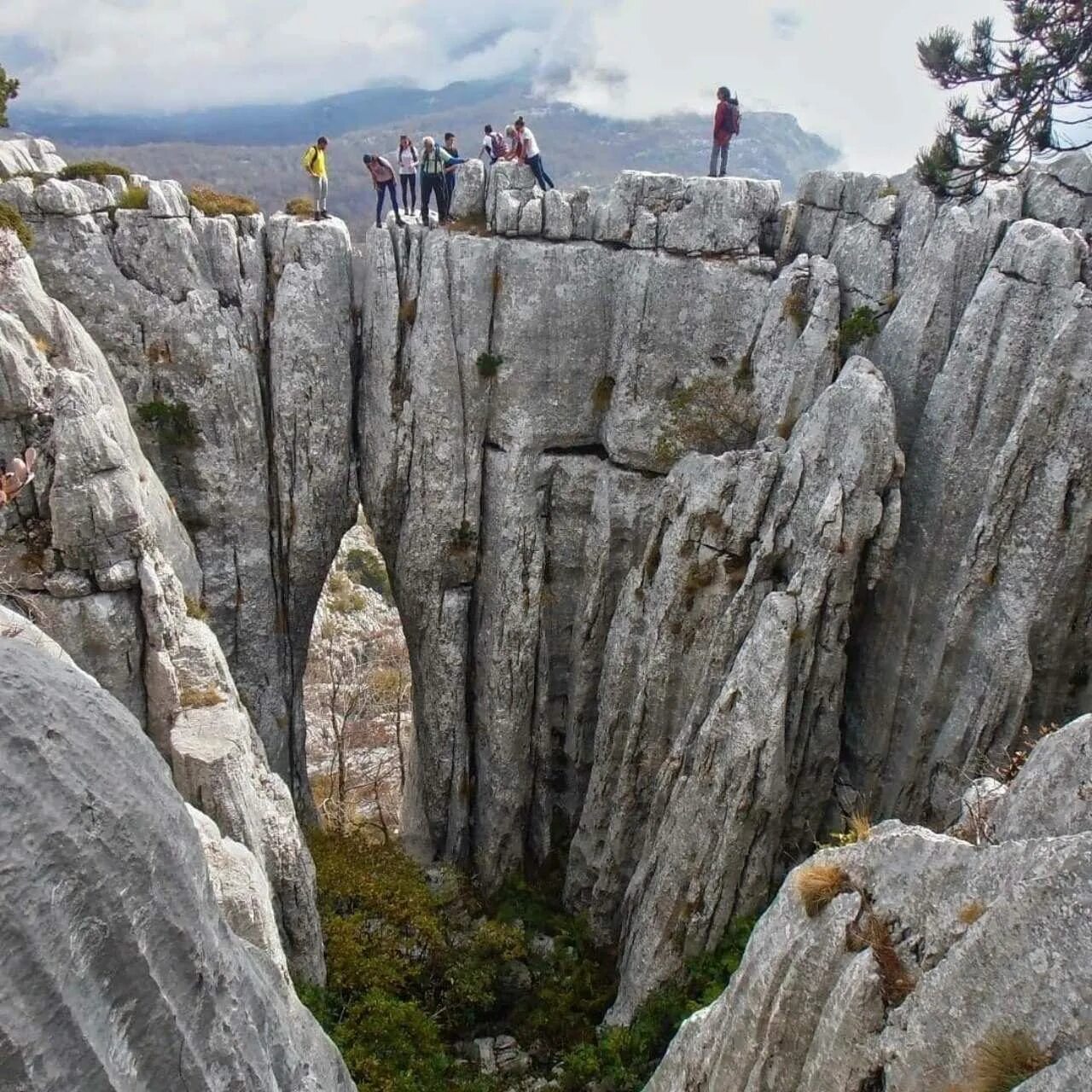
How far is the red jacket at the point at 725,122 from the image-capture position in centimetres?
2828

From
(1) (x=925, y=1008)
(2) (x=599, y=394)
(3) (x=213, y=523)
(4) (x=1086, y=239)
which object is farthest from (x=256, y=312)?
(1) (x=925, y=1008)

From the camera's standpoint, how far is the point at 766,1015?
1293 centimetres

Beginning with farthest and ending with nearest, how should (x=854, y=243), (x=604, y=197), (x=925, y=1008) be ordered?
1. (x=604, y=197)
2. (x=854, y=243)
3. (x=925, y=1008)

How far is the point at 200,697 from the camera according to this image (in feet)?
69.4

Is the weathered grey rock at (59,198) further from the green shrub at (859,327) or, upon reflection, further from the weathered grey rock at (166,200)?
the green shrub at (859,327)

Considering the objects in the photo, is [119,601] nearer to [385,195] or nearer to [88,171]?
[88,171]

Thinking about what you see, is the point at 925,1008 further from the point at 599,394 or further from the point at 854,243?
the point at 599,394

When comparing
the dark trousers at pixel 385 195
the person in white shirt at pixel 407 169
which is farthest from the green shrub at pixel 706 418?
the person in white shirt at pixel 407 169

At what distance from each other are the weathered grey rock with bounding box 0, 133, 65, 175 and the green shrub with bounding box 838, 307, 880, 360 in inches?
1091

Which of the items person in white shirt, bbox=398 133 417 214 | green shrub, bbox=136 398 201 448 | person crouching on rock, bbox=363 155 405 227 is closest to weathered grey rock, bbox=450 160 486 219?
person in white shirt, bbox=398 133 417 214

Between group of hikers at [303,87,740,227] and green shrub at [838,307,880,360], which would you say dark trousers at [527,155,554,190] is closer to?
group of hikers at [303,87,740,227]

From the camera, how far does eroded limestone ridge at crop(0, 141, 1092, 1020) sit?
2139 centimetres

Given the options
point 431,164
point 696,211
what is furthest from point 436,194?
point 696,211

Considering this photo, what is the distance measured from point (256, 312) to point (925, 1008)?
1184 inches
